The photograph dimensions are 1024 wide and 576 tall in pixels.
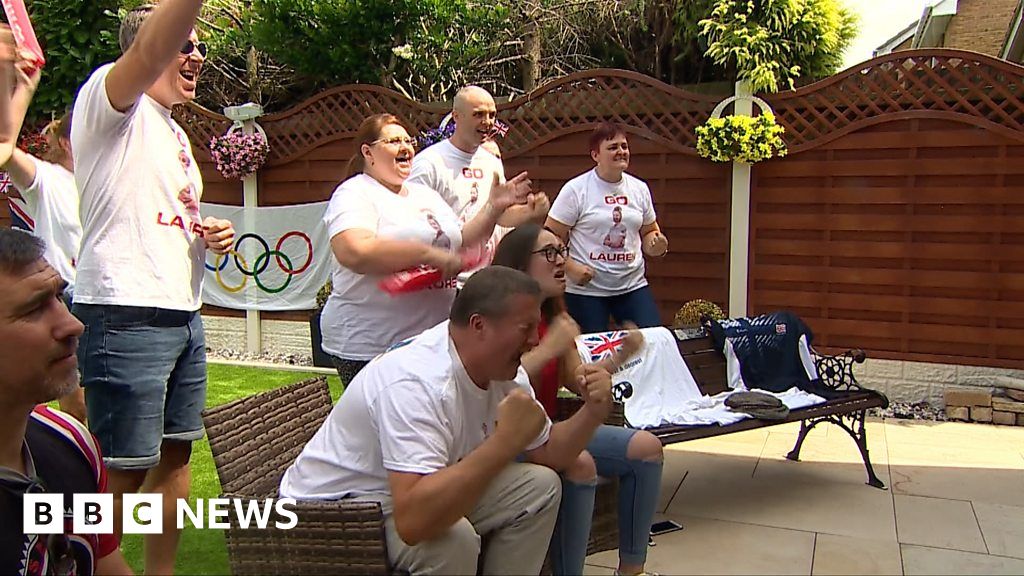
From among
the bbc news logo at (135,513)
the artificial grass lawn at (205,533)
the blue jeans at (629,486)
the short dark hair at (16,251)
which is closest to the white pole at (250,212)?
the artificial grass lawn at (205,533)

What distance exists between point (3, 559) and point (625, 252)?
3593mm

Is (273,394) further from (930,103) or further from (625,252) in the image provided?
(930,103)

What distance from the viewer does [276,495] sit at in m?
2.36

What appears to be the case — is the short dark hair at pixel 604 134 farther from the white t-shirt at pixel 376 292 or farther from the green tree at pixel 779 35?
the green tree at pixel 779 35

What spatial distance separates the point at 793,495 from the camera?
3.93 metres

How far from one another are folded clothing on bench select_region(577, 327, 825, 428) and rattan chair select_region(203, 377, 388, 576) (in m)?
1.47

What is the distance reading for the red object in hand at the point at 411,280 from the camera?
259cm

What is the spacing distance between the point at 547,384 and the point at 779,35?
593 centimetres

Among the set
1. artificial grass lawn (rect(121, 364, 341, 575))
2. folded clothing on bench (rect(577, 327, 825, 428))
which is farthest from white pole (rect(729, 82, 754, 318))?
artificial grass lawn (rect(121, 364, 341, 575))

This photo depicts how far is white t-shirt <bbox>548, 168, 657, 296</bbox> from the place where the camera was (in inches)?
178

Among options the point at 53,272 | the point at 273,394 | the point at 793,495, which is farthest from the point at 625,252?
the point at 53,272

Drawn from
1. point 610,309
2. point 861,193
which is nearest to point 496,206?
point 610,309

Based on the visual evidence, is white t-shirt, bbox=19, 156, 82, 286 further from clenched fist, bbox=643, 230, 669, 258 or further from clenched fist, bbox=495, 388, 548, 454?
clenched fist, bbox=643, 230, 669, 258

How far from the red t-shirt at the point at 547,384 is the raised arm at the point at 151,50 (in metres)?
1.32
